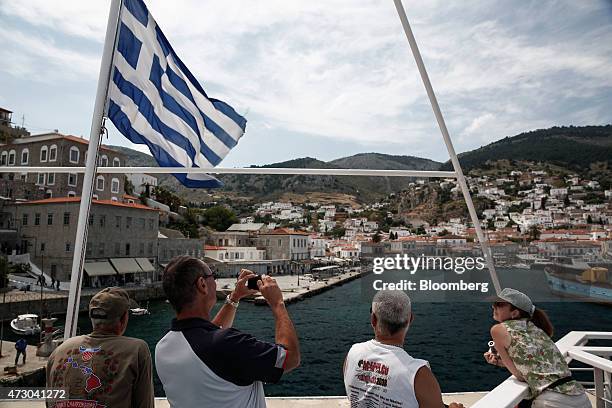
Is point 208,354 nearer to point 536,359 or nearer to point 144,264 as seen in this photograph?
point 536,359

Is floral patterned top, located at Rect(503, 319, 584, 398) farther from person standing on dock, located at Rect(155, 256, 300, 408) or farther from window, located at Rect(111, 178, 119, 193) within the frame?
window, located at Rect(111, 178, 119, 193)

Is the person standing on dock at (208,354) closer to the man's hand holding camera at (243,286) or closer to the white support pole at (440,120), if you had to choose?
the man's hand holding camera at (243,286)

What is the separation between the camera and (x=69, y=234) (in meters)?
18.5

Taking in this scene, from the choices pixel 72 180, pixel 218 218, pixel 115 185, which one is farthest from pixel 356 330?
pixel 72 180

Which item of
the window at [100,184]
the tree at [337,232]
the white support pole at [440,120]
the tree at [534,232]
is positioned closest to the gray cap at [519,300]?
the white support pole at [440,120]

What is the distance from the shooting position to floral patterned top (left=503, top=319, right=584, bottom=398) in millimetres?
1294

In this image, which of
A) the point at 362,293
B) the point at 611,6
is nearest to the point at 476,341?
the point at 362,293

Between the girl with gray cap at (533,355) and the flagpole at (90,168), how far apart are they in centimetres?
A: 163

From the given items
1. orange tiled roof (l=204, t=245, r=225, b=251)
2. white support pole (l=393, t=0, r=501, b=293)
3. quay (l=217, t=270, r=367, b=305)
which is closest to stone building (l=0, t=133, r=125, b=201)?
orange tiled roof (l=204, t=245, r=225, b=251)

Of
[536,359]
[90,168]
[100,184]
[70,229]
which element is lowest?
[536,359]

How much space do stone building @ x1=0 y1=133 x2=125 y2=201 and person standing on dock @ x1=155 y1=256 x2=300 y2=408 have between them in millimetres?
19702

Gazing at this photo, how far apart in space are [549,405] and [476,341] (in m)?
27.0

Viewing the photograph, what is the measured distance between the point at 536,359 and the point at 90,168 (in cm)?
186

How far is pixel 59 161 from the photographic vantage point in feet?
65.7
